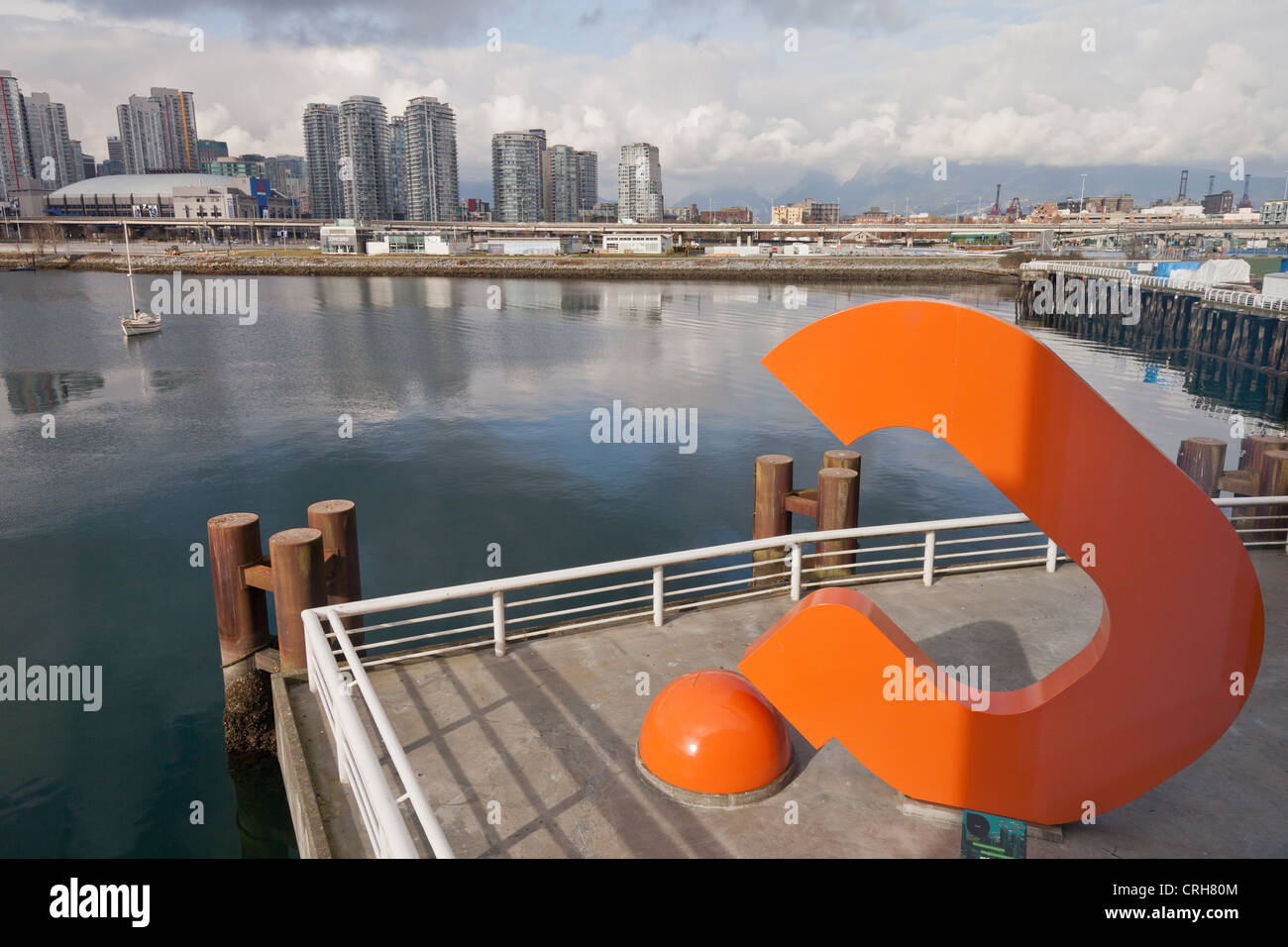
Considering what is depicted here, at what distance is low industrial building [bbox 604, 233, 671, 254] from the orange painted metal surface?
535 feet

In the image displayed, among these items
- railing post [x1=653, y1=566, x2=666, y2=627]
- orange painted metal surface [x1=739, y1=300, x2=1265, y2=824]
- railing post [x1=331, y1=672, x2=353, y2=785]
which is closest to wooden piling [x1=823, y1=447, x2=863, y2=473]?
railing post [x1=653, y1=566, x2=666, y2=627]

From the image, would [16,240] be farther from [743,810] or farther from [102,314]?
[743,810]

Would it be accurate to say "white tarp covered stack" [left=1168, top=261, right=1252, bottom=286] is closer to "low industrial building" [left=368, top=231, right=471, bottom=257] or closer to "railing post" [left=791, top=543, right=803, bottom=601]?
"railing post" [left=791, top=543, right=803, bottom=601]

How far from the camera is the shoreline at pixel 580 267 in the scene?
127 meters

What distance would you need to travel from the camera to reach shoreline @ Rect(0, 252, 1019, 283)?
416 ft

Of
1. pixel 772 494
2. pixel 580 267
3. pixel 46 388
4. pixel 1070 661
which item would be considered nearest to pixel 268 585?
pixel 772 494

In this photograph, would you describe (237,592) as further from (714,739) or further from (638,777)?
(714,739)

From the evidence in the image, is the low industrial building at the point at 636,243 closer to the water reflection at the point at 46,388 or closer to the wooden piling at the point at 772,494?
the water reflection at the point at 46,388

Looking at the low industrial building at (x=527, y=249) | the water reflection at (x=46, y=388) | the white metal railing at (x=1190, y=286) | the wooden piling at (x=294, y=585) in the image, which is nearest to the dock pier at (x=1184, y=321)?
the white metal railing at (x=1190, y=286)

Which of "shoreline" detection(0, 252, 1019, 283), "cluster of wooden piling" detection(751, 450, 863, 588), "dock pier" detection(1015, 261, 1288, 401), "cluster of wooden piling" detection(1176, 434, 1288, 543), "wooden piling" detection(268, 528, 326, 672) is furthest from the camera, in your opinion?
"shoreline" detection(0, 252, 1019, 283)

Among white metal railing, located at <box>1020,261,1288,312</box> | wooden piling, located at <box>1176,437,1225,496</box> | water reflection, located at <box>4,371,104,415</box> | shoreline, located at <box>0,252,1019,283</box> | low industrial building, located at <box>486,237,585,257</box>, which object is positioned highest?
low industrial building, located at <box>486,237,585,257</box>

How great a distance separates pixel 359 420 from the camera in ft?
119

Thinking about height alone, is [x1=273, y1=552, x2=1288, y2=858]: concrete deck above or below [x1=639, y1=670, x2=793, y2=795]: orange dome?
below

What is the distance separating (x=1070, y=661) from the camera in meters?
6.42
